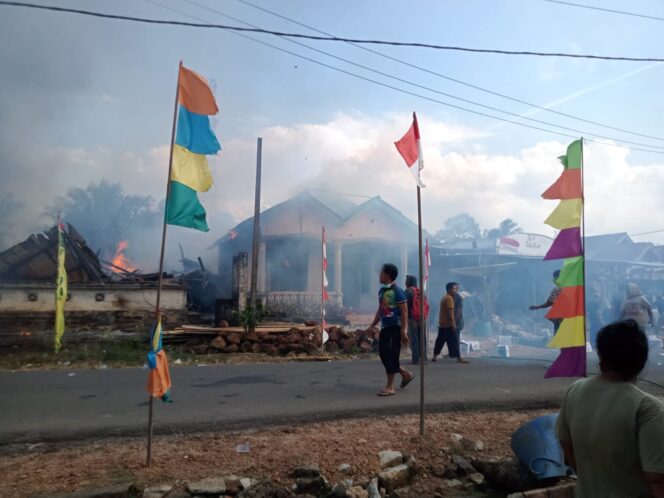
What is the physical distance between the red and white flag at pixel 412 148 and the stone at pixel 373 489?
313 centimetres

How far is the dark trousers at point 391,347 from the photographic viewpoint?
6.40 metres

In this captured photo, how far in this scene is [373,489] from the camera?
155 inches

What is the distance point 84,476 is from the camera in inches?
151

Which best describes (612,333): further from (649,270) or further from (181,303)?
(649,270)

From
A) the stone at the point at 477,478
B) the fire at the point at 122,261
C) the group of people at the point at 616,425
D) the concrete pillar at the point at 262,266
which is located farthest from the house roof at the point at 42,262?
the group of people at the point at 616,425

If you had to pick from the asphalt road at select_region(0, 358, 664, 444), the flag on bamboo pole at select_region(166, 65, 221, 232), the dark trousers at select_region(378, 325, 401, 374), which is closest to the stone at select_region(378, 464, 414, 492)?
the asphalt road at select_region(0, 358, 664, 444)

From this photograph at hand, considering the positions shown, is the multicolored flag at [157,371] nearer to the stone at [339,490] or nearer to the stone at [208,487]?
the stone at [208,487]

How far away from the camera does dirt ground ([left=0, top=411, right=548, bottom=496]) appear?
151 inches

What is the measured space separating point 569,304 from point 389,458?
3493 millimetres

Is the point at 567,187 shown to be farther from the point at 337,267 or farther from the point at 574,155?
the point at 337,267

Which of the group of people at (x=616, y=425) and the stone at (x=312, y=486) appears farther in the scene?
the stone at (x=312, y=486)

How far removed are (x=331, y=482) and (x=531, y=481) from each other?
178cm

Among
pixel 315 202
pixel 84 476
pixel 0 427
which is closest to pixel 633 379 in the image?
pixel 84 476

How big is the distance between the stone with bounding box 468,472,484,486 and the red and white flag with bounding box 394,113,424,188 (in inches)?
120
